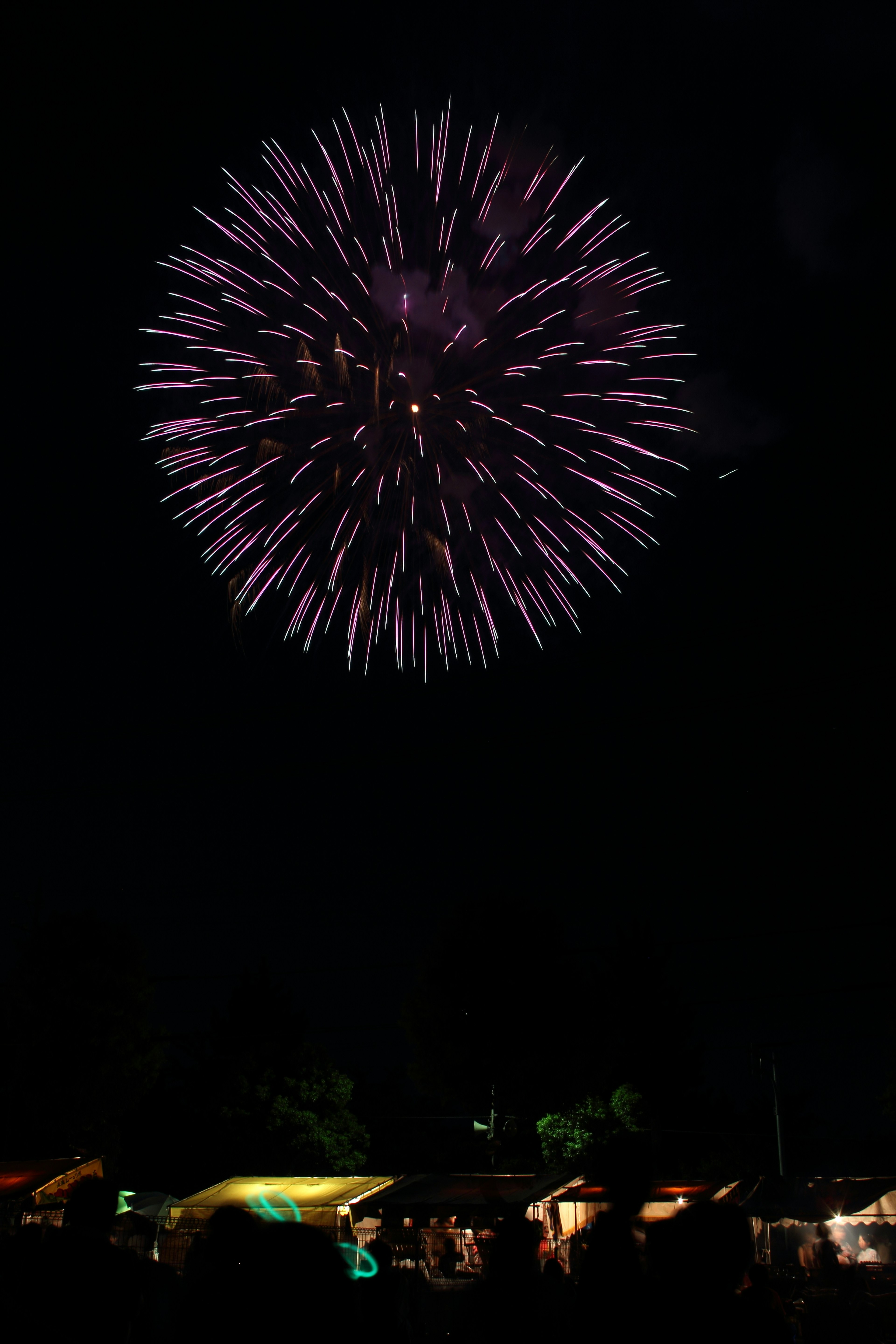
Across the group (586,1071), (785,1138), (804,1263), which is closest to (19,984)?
(586,1071)

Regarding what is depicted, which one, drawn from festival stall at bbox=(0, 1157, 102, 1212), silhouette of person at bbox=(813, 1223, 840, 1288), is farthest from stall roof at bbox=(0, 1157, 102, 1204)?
silhouette of person at bbox=(813, 1223, 840, 1288)

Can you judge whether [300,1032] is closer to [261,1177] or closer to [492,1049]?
[492,1049]

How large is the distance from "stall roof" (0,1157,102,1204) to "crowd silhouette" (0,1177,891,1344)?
17661 mm

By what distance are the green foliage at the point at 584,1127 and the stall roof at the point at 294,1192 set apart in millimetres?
16973

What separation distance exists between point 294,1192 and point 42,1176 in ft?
19.5

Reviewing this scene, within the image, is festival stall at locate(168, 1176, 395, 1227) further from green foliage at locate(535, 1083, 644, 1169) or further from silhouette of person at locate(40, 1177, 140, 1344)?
green foliage at locate(535, 1083, 644, 1169)

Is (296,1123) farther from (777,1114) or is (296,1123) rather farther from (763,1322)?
(763,1322)

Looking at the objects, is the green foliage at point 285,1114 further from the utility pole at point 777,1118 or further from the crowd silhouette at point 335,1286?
the crowd silhouette at point 335,1286

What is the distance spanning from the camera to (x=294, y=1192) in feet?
70.8

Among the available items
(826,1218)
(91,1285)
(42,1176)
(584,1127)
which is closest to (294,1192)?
(42,1176)

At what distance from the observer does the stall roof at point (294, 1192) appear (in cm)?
2050

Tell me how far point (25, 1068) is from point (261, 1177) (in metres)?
14.9

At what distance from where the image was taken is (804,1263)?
858 inches

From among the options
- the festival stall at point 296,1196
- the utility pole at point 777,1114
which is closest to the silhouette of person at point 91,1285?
the festival stall at point 296,1196
